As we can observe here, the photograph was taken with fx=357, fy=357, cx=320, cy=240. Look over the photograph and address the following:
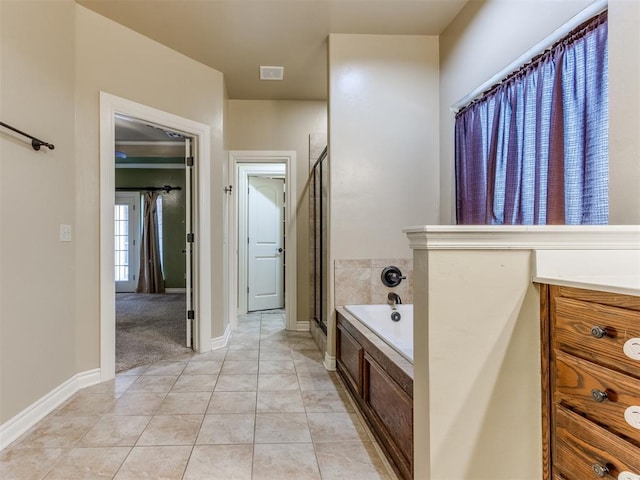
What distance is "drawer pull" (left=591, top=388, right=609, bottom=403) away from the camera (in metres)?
0.90

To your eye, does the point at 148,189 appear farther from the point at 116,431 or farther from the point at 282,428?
the point at 282,428

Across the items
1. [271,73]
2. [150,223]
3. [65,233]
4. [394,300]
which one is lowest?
[394,300]

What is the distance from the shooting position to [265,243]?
16.9ft

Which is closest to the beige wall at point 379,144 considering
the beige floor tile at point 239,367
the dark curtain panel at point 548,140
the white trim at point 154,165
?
the dark curtain panel at point 548,140

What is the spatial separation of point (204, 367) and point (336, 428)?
4.54ft

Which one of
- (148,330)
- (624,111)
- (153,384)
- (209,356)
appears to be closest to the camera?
(624,111)

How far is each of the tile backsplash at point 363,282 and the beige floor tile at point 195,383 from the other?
108 centimetres

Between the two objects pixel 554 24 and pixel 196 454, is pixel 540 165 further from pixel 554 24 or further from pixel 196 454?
pixel 196 454

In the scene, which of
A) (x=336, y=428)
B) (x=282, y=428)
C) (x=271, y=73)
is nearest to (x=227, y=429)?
(x=282, y=428)

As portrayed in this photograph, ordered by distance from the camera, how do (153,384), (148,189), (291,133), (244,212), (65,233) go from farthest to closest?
(148,189), (244,212), (291,133), (153,384), (65,233)

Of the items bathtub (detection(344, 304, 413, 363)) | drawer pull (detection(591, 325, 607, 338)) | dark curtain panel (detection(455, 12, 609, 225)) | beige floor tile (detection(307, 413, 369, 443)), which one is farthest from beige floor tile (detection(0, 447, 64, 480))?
dark curtain panel (detection(455, 12, 609, 225))

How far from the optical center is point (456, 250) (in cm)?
111

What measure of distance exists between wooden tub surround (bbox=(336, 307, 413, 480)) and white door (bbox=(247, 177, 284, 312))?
2.80 meters

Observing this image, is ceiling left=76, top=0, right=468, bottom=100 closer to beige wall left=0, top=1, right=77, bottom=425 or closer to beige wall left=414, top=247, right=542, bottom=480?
beige wall left=0, top=1, right=77, bottom=425
